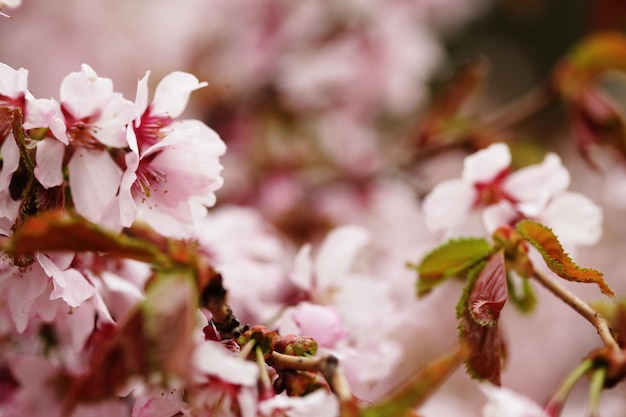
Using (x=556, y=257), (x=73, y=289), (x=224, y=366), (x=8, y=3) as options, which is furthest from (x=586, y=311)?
(x=8, y=3)

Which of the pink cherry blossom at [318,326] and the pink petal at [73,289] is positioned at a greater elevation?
the pink petal at [73,289]

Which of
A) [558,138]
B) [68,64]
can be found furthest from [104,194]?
[558,138]

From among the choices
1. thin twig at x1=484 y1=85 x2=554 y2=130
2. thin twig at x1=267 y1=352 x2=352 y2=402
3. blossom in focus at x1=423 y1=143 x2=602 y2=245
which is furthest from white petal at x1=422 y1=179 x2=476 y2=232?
thin twig at x1=484 y1=85 x2=554 y2=130

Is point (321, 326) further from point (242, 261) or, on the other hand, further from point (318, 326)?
point (242, 261)

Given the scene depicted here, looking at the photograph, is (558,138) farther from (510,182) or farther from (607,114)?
(510,182)

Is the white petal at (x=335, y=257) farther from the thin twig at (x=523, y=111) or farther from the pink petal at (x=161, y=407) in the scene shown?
the thin twig at (x=523, y=111)

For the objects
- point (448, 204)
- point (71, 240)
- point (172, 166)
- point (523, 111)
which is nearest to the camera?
point (71, 240)

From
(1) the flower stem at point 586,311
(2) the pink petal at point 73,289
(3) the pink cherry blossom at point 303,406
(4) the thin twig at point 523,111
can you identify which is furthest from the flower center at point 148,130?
(4) the thin twig at point 523,111
